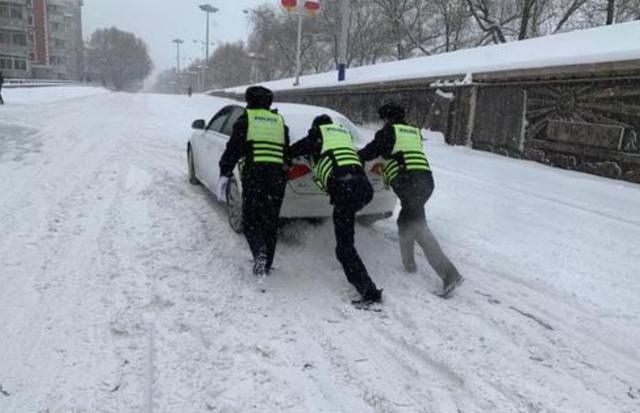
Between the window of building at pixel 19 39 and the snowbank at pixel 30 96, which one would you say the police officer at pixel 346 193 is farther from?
the window of building at pixel 19 39

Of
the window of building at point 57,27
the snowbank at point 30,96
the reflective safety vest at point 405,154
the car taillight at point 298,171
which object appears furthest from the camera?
the window of building at point 57,27

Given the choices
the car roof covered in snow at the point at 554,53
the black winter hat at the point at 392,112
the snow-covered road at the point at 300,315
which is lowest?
the snow-covered road at the point at 300,315

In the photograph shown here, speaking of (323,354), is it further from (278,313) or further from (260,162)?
(260,162)

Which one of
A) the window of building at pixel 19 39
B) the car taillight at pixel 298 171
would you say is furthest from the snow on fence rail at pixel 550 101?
the window of building at pixel 19 39

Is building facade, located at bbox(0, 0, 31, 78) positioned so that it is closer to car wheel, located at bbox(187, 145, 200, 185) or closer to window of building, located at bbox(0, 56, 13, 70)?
window of building, located at bbox(0, 56, 13, 70)

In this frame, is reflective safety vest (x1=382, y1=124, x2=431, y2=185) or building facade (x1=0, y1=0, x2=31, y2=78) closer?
→ reflective safety vest (x1=382, y1=124, x2=431, y2=185)

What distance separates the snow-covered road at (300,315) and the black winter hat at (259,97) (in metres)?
1.53

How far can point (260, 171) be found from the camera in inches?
193

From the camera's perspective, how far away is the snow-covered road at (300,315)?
3.26m

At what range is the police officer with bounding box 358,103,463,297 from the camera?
4891 mm

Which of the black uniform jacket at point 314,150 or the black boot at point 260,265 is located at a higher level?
the black uniform jacket at point 314,150

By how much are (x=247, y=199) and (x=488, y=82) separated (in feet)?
30.9

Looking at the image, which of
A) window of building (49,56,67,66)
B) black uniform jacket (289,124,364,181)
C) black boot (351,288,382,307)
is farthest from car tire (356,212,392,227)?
window of building (49,56,67,66)

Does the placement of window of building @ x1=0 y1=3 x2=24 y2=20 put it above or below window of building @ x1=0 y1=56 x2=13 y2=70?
above
